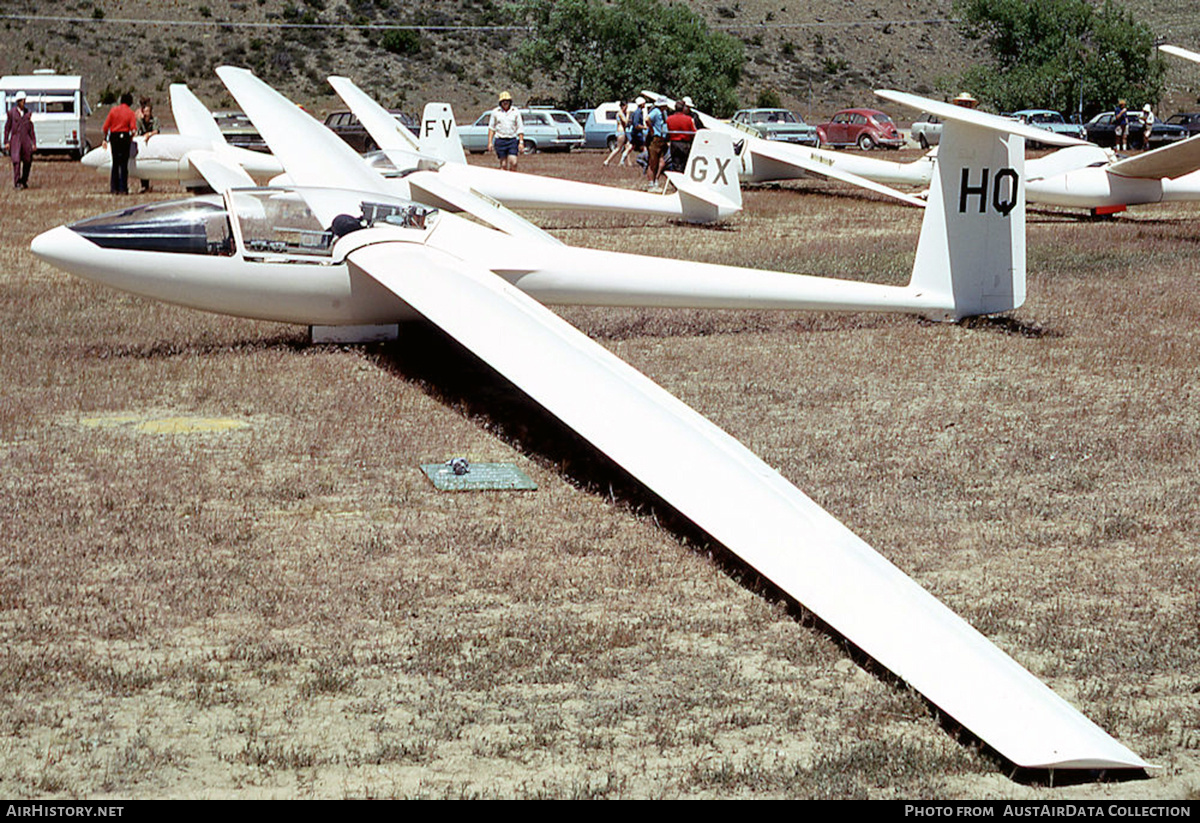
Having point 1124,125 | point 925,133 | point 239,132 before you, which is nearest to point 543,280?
point 239,132

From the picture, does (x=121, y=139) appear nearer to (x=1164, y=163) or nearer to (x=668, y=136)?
(x=668, y=136)

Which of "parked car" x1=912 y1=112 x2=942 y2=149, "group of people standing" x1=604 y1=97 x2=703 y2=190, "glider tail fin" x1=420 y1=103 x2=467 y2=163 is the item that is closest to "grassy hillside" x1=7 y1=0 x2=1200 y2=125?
"parked car" x1=912 y1=112 x2=942 y2=149

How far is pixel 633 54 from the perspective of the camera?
62531mm

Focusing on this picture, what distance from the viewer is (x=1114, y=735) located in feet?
16.1

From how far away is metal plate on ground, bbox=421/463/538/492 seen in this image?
7.84 m

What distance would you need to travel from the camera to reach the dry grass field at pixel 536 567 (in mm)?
4754

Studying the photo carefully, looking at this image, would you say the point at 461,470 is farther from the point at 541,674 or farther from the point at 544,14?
the point at 544,14

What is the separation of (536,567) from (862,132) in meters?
43.2

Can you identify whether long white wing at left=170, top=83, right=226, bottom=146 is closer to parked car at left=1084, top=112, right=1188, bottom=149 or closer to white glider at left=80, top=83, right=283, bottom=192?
white glider at left=80, top=83, right=283, bottom=192

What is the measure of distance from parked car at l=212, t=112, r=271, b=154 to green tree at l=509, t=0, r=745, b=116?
84.3 ft

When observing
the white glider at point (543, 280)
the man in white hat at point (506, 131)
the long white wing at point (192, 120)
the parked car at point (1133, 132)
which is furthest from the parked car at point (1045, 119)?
the white glider at point (543, 280)

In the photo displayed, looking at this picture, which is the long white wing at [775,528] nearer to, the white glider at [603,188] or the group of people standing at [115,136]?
the white glider at [603,188]

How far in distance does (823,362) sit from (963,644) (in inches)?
251

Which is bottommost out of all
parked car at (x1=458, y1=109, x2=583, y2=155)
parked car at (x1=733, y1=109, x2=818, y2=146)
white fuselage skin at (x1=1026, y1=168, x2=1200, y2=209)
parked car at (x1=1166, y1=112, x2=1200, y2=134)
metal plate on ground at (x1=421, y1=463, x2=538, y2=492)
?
parked car at (x1=458, y1=109, x2=583, y2=155)
